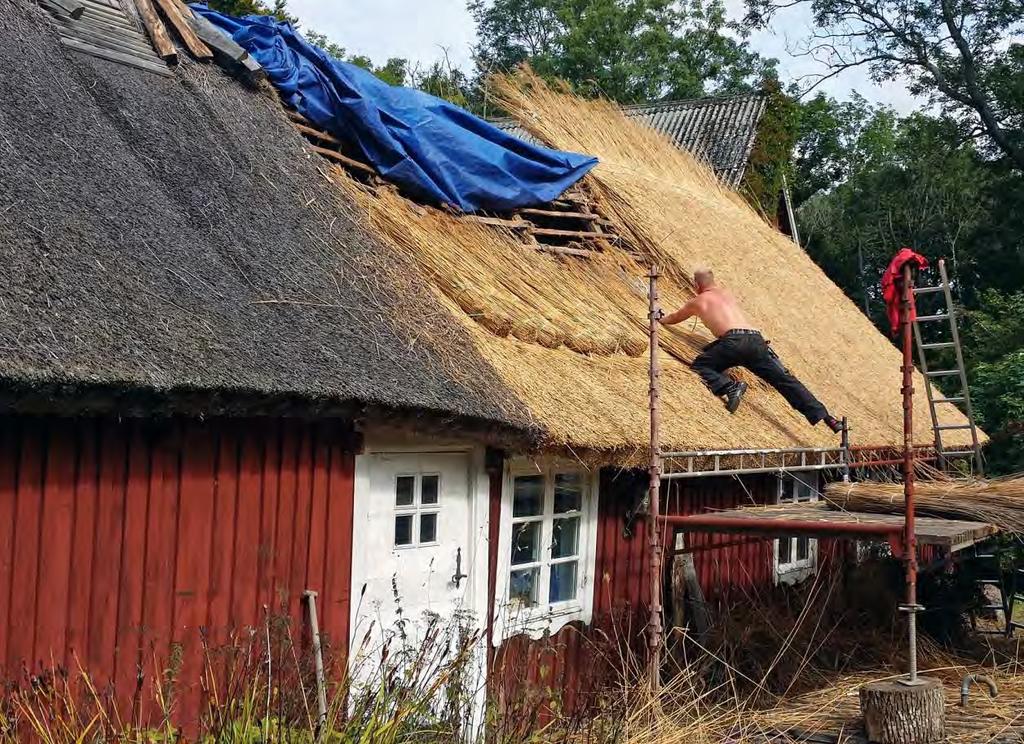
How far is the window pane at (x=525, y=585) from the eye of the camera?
7.91m

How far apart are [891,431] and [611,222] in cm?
336

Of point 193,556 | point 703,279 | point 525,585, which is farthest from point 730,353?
point 193,556

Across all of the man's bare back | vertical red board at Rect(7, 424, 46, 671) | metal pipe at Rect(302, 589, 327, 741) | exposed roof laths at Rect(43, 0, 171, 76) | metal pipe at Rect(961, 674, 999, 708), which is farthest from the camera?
the man's bare back

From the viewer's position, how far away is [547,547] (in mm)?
8039

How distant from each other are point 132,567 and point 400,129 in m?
5.16

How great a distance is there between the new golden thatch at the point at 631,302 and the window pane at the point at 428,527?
0.87 m

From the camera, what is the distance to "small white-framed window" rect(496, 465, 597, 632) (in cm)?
773

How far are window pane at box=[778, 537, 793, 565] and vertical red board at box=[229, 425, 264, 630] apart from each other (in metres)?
6.40

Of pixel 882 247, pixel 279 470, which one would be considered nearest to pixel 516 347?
pixel 279 470

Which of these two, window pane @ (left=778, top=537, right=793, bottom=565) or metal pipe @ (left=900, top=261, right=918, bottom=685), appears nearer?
metal pipe @ (left=900, top=261, right=918, bottom=685)

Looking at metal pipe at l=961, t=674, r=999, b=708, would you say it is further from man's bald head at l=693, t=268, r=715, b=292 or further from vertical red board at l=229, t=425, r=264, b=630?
vertical red board at l=229, t=425, r=264, b=630

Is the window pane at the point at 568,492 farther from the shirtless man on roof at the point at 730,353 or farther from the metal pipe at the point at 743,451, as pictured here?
the shirtless man on roof at the point at 730,353

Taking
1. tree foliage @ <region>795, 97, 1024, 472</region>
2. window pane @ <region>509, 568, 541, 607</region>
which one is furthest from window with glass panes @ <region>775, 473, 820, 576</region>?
tree foliage @ <region>795, 97, 1024, 472</region>

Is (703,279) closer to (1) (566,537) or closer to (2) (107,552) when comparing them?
(1) (566,537)
